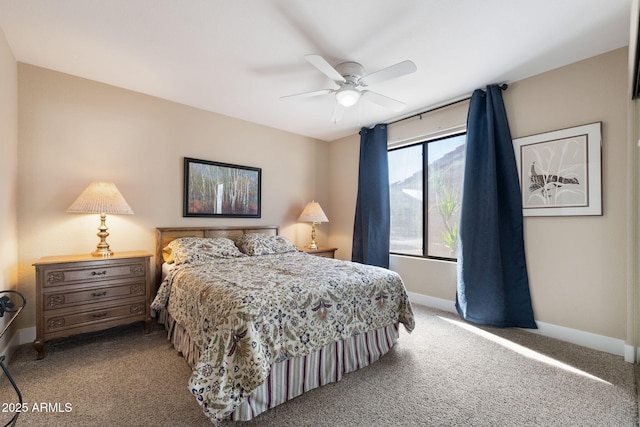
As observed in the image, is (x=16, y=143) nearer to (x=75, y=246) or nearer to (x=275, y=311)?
(x=75, y=246)

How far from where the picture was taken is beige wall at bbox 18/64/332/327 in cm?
265

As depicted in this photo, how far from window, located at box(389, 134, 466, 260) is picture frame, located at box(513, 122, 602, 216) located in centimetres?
73

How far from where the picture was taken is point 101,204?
2592 mm

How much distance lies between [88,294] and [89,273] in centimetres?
18

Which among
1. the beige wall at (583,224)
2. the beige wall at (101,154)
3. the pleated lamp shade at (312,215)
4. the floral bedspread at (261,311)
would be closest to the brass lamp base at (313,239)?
the pleated lamp shade at (312,215)

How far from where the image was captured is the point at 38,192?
8.79ft

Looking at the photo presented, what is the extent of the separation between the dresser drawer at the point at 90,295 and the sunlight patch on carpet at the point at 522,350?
3.31 metres

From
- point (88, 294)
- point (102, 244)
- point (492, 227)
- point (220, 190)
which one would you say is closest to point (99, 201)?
point (102, 244)

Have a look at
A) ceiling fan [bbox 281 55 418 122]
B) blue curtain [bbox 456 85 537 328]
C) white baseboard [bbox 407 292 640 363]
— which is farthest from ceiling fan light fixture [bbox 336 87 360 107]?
white baseboard [bbox 407 292 640 363]

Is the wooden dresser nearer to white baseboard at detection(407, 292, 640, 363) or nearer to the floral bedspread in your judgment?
the floral bedspread

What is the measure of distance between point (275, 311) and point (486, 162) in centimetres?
271

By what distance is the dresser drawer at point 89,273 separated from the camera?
2.35 m

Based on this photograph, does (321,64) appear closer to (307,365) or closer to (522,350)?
(307,365)

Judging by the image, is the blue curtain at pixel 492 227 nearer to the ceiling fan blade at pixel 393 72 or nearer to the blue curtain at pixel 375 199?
the blue curtain at pixel 375 199
